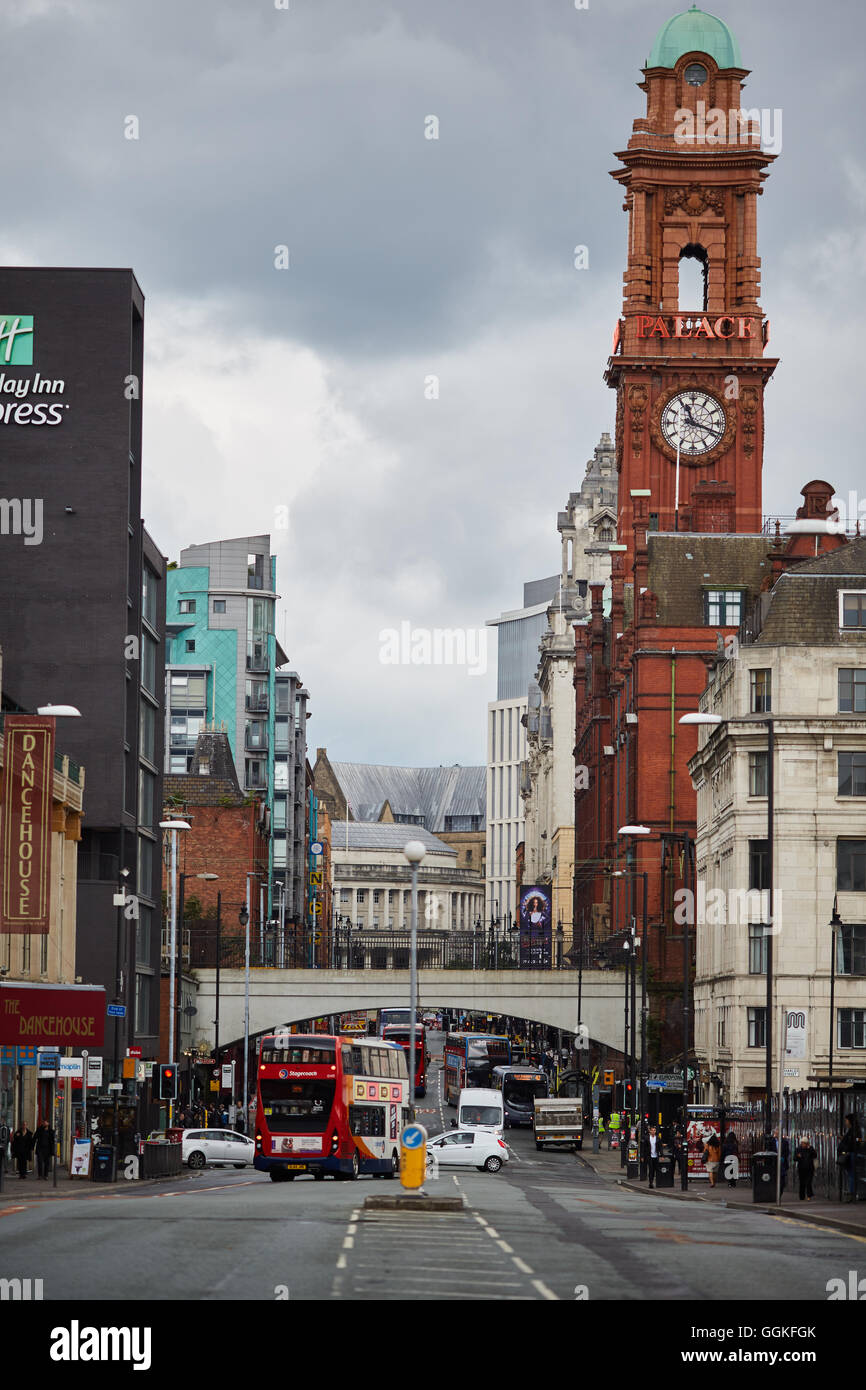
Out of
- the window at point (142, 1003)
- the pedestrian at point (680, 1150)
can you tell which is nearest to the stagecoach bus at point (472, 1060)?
the window at point (142, 1003)

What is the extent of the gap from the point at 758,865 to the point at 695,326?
45.7m

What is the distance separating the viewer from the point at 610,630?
11238cm

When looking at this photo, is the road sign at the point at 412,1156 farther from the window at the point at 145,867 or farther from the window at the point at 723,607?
the window at the point at 723,607

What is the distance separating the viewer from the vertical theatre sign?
5378 centimetres

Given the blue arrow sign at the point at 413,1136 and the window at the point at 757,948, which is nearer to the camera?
the blue arrow sign at the point at 413,1136

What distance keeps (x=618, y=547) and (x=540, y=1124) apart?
32913mm

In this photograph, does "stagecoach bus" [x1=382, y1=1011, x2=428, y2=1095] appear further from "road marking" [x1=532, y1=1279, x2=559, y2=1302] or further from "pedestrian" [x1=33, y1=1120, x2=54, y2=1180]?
"road marking" [x1=532, y1=1279, x2=559, y2=1302]

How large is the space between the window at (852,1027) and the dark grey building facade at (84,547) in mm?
24921

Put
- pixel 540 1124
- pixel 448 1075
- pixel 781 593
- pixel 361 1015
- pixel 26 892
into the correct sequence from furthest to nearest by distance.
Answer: pixel 361 1015, pixel 448 1075, pixel 540 1124, pixel 781 593, pixel 26 892

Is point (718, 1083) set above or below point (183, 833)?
below

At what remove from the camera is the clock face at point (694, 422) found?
104 meters

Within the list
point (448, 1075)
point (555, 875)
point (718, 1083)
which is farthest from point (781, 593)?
point (555, 875)

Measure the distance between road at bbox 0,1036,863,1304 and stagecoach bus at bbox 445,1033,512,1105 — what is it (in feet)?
219
